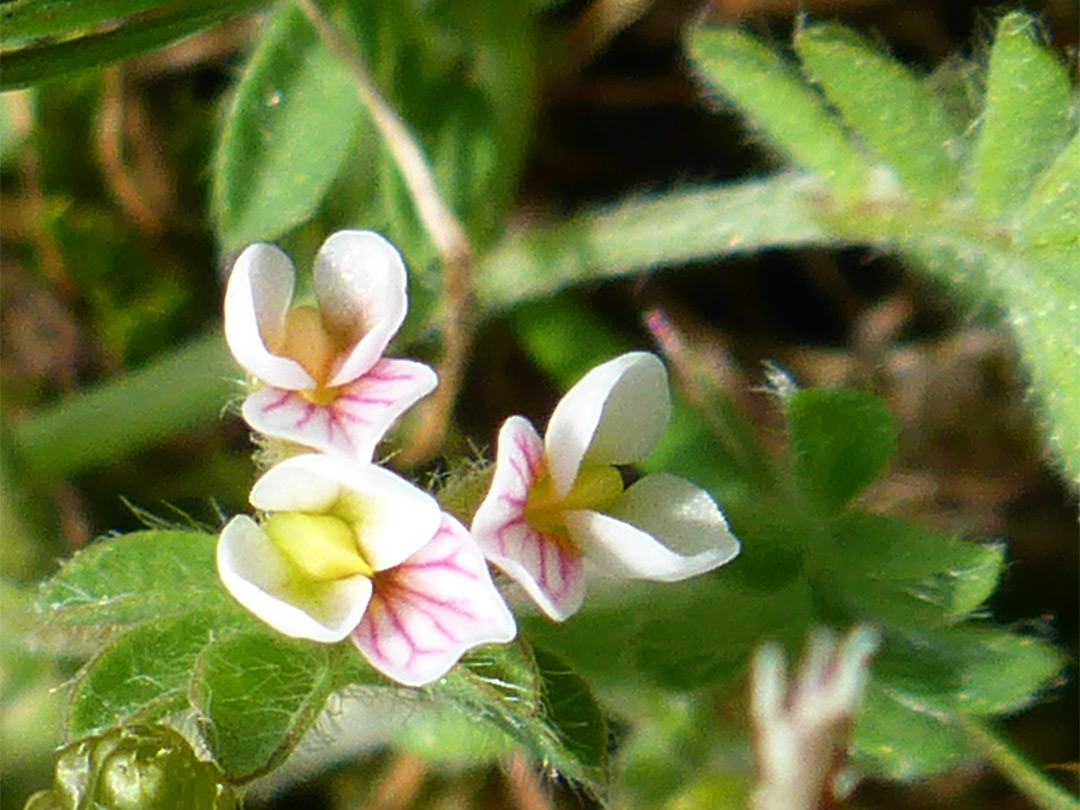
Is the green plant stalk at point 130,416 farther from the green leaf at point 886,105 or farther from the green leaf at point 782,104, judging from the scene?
the green leaf at point 886,105

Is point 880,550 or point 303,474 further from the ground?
point 303,474

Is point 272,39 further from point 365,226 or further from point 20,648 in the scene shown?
point 20,648

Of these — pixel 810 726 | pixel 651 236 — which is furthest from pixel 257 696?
pixel 651 236

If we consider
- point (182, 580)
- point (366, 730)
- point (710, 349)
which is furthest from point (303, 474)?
point (710, 349)

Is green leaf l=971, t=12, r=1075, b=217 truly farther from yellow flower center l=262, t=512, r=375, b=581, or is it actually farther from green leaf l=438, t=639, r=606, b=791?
yellow flower center l=262, t=512, r=375, b=581

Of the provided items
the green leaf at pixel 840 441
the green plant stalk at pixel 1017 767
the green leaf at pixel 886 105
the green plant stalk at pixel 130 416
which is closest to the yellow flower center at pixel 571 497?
the green leaf at pixel 840 441

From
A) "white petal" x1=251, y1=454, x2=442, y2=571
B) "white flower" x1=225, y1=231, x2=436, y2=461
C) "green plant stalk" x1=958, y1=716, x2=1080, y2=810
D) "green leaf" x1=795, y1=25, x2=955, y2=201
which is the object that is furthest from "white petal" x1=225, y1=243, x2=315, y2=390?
"green plant stalk" x1=958, y1=716, x2=1080, y2=810
